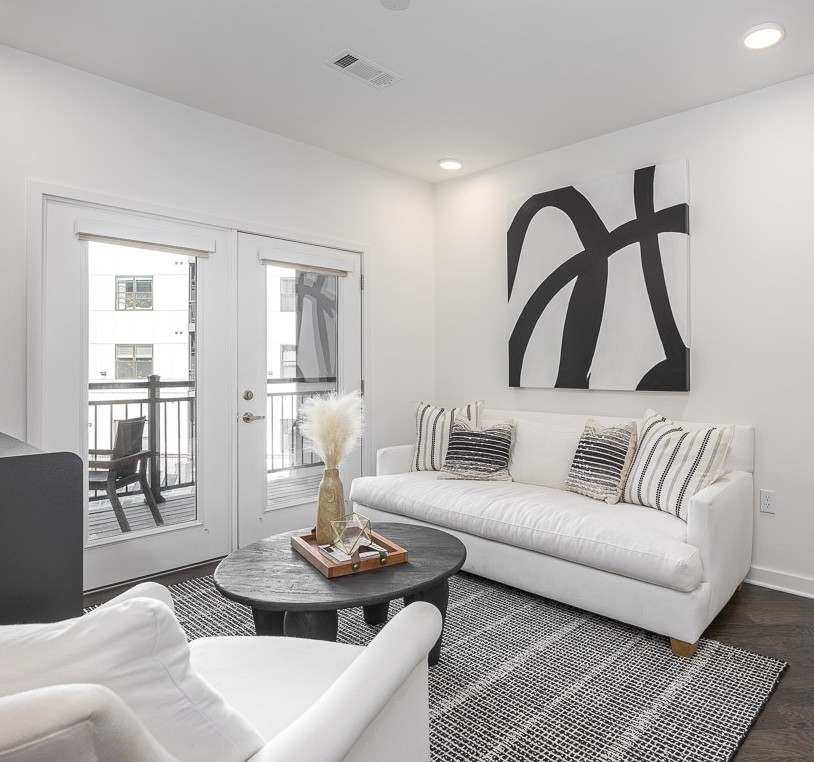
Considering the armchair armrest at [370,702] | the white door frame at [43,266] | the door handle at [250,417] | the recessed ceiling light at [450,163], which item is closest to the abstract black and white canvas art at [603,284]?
the recessed ceiling light at [450,163]

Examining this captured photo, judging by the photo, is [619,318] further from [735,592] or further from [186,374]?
[186,374]

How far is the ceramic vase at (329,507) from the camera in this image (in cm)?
222

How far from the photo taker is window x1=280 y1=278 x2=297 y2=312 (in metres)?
3.90

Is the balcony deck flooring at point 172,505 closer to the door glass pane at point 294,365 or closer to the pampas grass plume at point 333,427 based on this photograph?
the door glass pane at point 294,365

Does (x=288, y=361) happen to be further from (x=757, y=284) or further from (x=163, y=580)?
(x=757, y=284)

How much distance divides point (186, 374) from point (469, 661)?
2228 mm

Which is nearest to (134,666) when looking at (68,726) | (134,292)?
(68,726)

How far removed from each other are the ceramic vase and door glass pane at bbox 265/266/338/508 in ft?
5.52

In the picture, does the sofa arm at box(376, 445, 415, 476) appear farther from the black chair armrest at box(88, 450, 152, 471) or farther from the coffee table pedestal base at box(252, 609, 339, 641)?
the coffee table pedestal base at box(252, 609, 339, 641)

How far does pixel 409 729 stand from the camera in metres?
1.24

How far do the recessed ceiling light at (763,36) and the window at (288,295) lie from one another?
2780 mm

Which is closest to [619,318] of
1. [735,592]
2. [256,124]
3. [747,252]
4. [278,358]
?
[747,252]

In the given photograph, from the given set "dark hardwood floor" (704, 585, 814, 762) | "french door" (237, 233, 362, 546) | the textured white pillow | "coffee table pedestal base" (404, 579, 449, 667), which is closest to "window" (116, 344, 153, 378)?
"french door" (237, 233, 362, 546)

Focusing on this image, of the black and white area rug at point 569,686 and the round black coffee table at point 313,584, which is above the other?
the round black coffee table at point 313,584
